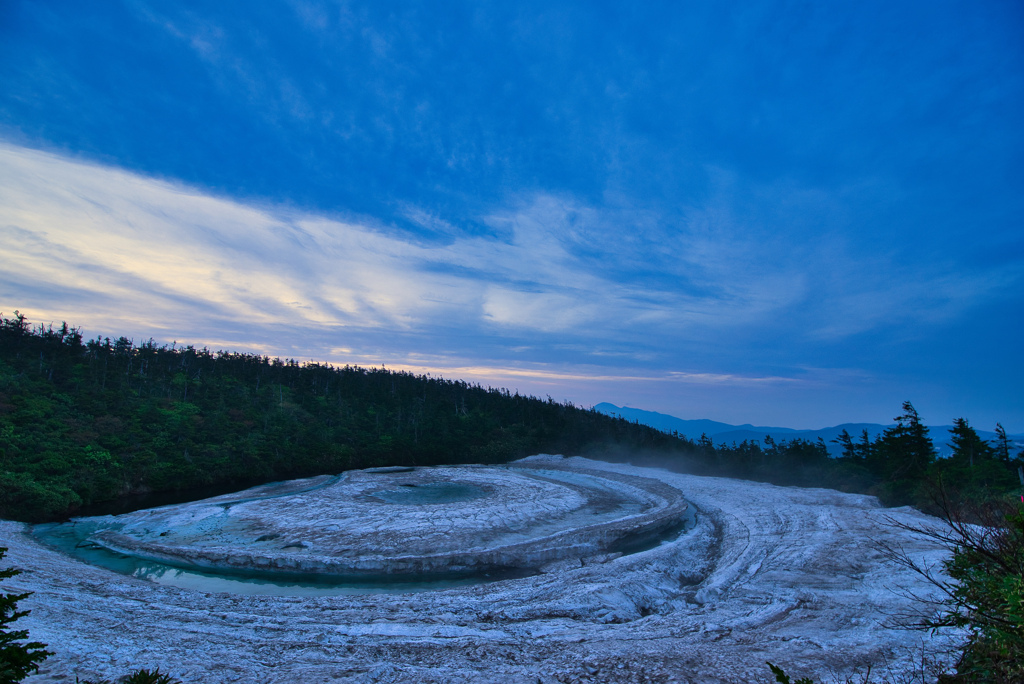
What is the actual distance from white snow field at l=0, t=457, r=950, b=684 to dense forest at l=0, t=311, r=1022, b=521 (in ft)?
17.5

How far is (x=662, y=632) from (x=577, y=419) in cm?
6218

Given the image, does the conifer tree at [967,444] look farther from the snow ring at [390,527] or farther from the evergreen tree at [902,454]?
the snow ring at [390,527]

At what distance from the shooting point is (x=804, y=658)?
8.73 meters

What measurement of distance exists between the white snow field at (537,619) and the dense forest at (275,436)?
5.35 m

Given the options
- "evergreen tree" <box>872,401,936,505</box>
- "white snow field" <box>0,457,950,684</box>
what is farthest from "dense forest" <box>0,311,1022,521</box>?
"white snow field" <box>0,457,950,684</box>

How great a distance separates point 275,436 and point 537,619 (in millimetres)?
42973

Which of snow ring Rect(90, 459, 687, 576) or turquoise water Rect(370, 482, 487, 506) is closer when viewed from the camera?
snow ring Rect(90, 459, 687, 576)

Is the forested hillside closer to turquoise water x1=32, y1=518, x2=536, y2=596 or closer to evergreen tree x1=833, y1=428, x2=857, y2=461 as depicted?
turquoise water x1=32, y1=518, x2=536, y2=596

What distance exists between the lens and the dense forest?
27.2 metres

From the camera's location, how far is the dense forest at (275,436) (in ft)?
89.4

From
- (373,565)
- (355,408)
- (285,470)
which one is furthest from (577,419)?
(373,565)

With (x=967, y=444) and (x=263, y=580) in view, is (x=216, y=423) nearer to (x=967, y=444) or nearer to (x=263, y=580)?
(x=263, y=580)

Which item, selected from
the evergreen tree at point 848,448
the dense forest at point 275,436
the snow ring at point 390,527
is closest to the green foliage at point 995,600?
the dense forest at point 275,436

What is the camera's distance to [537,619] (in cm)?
1182
